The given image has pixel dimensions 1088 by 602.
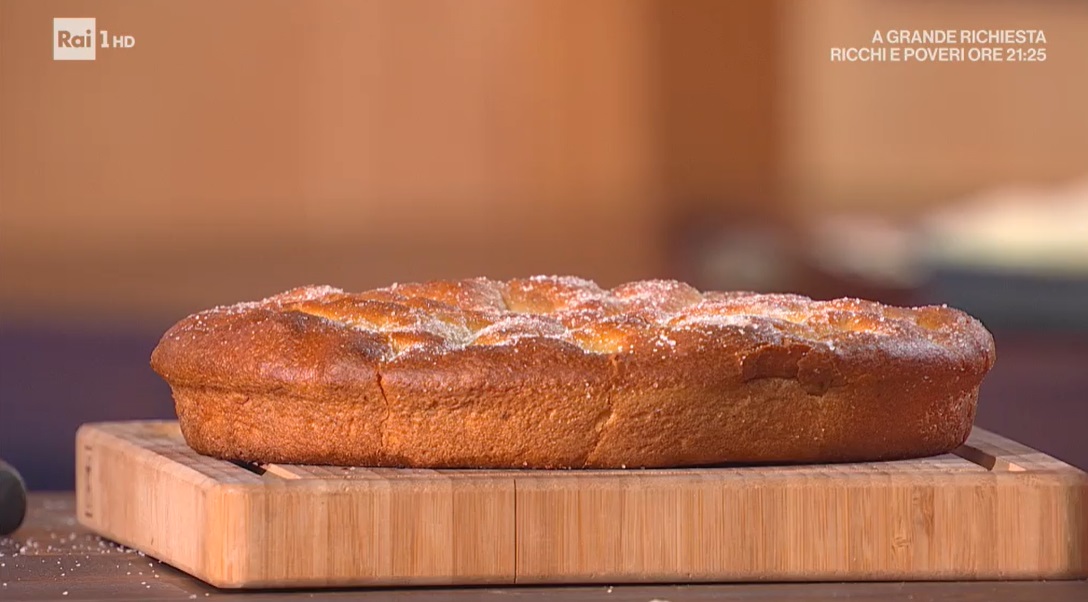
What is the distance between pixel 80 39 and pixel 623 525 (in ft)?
6.77

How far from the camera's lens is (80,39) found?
11.0 feet

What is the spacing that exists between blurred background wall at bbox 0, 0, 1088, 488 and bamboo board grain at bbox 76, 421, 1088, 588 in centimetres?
162

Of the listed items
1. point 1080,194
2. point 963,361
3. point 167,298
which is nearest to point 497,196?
point 167,298

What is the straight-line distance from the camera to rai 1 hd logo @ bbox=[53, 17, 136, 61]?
131 inches

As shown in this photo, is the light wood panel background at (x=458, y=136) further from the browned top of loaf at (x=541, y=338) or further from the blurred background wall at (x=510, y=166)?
the browned top of loaf at (x=541, y=338)

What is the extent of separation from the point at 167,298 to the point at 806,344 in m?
1.89

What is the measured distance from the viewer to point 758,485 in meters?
1.77

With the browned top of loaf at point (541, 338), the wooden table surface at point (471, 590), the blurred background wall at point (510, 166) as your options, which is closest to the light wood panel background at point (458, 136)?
the blurred background wall at point (510, 166)

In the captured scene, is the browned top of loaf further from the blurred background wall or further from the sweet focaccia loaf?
the blurred background wall

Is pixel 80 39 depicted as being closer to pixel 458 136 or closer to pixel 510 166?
pixel 458 136

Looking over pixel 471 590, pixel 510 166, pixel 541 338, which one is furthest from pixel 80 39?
pixel 471 590

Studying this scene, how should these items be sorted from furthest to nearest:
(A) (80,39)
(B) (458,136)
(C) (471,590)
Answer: (B) (458,136)
(A) (80,39)
(C) (471,590)

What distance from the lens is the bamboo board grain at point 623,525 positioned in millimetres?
1729

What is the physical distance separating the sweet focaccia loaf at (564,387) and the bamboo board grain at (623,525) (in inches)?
1.6
